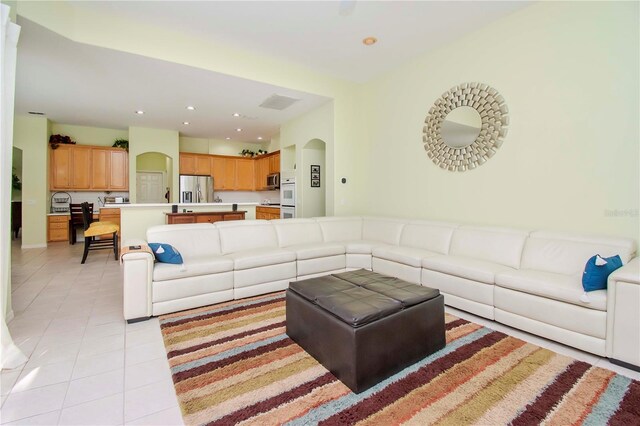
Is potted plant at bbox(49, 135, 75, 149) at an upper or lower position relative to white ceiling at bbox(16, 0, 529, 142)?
lower

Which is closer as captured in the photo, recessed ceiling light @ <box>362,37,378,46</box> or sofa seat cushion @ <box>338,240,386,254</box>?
recessed ceiling light @ <box>362,37,378,46</box>

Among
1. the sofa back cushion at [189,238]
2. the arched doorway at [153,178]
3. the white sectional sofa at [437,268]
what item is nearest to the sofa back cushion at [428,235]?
the white sectional sofa at [437,268]

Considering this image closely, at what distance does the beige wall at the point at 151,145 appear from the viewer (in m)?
7.29

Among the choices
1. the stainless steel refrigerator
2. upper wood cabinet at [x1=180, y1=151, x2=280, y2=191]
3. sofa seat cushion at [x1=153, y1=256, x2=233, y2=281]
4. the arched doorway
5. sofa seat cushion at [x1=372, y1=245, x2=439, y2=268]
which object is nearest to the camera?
sofa seat cushion at [x1=153, y1=256, x2=233, y2=281]

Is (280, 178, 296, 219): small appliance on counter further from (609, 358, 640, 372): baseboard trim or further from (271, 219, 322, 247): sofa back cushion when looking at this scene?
(609, 358, 640, 372): baseboard trim

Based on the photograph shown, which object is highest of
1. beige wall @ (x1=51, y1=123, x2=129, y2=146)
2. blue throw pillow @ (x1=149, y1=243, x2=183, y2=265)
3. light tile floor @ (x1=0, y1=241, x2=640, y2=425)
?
beige wall @ (x1=51, y1=123, x2=129, y2=146)

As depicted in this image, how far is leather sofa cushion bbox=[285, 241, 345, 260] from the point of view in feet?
12.2

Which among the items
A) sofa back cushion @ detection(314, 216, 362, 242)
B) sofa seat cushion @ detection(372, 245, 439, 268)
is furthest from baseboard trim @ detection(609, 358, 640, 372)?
sofa back cushion @ detection(314, 216, 362, 242)

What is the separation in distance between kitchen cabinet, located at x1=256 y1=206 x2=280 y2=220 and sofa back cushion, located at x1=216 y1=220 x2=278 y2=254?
322 cm

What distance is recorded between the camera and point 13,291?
3.51 metres

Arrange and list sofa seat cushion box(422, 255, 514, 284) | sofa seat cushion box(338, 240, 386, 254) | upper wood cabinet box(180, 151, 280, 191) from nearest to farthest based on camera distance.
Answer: sofa seat cushion box(422, 255, 514, 284) → sofa seat cushion box(338, 240, 386, 254) → upper wood cabinet box(180, 151, 280, 191)

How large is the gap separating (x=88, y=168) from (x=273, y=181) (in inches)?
177

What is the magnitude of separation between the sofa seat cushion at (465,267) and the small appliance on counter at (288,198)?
3676 mm

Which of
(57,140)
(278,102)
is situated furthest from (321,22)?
(57,140)
